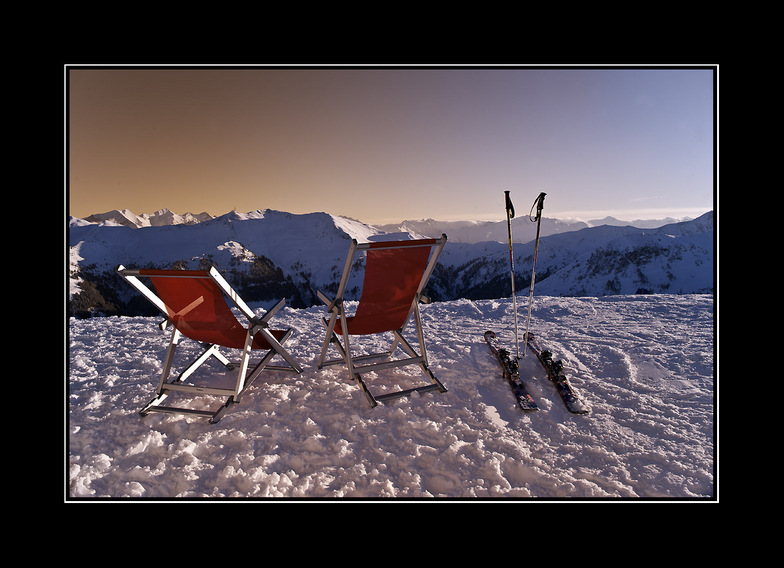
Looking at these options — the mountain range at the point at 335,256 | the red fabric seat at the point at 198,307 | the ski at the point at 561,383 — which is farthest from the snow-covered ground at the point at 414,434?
the mountain range at the point at 335,256

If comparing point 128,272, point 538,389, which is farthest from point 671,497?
point 128,272

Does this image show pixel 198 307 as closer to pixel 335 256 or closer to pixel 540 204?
pixel 540 204

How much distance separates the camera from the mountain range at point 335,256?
7925cm

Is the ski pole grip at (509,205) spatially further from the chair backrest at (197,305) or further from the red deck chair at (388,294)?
the chair backrest at (197,305)

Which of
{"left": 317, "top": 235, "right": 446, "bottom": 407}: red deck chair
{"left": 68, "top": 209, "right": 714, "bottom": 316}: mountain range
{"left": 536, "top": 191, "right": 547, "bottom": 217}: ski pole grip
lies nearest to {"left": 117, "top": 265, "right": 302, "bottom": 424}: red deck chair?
{"left": 317, "top": 235, "right": 446, "bottom": 407}: red deck chair

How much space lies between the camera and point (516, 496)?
7.12 ft

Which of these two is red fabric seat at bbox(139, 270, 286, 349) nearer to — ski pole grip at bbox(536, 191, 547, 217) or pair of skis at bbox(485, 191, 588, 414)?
pair of skis at bbox(485, 191, 588, 414)

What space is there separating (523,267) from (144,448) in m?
104

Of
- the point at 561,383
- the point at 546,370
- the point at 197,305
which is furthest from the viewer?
the point at 546,370

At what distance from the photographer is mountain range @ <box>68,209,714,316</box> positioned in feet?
260

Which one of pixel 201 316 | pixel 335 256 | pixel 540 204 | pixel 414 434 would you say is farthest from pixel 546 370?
pixel 335 256

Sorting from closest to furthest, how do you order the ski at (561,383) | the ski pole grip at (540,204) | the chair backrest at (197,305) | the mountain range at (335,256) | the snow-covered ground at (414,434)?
the snow-covered ground at (414,434) < the chair backrest at (197,305) < the ski at (561,383) < the ski pole grip at (540,204) < the mountain range at (335,256)

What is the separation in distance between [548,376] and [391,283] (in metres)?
1.80

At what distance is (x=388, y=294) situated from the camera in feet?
10.8
